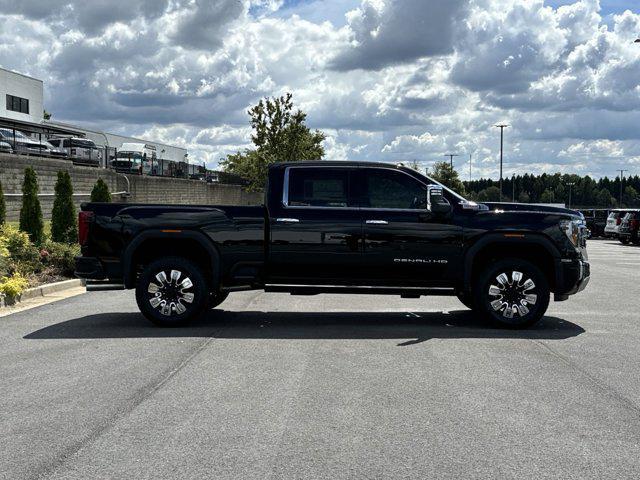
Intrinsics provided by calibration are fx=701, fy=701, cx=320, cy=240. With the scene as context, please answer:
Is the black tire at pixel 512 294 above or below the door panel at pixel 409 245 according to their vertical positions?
below

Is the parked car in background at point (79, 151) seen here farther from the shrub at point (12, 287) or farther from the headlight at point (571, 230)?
the headlight at point (571, 230)

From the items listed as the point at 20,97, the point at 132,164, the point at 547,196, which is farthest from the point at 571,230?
the point at 547,196

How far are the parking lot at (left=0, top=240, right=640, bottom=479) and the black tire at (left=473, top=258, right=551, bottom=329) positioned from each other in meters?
0.20

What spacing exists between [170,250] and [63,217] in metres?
9.24

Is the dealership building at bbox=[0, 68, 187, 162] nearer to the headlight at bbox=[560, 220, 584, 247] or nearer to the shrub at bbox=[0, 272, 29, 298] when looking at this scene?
the shrub at bbox=[0, 272, 29, 298]

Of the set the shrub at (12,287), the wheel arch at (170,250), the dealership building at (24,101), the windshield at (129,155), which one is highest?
the dealership building at (24,101)

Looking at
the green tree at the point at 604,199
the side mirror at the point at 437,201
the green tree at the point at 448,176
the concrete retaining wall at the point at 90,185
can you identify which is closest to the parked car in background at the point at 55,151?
the concrete retaining wall at the point at 90,185

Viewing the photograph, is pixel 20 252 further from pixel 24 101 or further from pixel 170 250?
pixel 24 101

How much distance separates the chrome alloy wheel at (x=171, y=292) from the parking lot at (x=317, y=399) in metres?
0.35

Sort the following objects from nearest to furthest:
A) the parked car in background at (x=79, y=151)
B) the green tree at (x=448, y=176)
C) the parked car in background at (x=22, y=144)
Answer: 1. the parked car in background at (x=22, y=144)
2. the parked car in background at (x=79, y=151)
3. the green tree at (x=448, y=176)

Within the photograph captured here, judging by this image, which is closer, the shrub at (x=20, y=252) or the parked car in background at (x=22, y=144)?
the shrub at (x=20, y=252)

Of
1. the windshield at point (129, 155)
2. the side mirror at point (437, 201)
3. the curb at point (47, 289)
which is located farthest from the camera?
the windshield at point (129, 155)

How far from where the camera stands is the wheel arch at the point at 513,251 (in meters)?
9.20

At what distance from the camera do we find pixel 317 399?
5.74 metres
